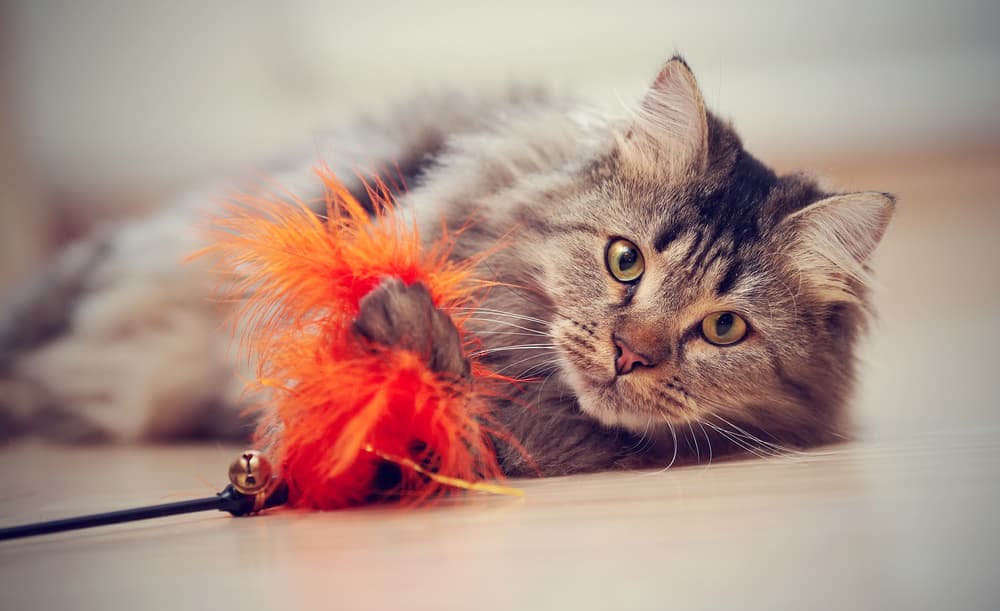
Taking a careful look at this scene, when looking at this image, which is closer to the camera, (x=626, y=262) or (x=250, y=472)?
(x=250, y=472)

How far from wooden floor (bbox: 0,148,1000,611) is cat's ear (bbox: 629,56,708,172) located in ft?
1.49

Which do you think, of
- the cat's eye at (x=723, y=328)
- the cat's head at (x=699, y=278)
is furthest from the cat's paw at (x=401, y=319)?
the cat's eye at (x=723, y=328)

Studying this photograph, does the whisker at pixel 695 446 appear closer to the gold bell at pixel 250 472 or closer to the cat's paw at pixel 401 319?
the cat's paw at pixel 401 319

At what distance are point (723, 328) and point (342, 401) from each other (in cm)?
57

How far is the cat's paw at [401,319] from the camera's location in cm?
87

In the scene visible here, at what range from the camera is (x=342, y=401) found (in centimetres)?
84

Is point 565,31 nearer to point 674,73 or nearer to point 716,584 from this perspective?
point 674,73

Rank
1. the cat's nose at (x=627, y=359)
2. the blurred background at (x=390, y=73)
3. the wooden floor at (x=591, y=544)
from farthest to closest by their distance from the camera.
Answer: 1. the blurred background at (x=390, y=73)
2. the cat's nose at (x=627, y=359)
3. the wooden floor at (x=591, y=544)

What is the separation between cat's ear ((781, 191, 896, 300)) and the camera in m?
1.11

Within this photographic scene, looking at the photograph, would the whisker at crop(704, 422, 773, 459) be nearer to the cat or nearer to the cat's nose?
the cat

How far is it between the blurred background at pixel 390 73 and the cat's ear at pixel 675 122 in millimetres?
1865

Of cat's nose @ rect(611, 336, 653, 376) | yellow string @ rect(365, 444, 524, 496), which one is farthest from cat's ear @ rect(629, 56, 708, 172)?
yellow string @ rect(365, 444, 524, 496)

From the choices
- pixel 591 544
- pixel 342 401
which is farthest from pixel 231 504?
pixel 591 544

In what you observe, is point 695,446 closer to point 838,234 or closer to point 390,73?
point 838,234
